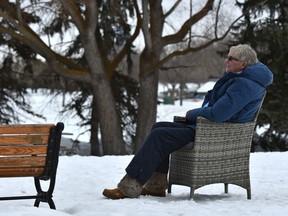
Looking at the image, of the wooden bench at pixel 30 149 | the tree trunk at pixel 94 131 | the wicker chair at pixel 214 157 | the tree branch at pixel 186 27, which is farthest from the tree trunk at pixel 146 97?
the wooden bench at pixel 30 149

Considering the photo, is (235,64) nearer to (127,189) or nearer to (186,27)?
(127,189)

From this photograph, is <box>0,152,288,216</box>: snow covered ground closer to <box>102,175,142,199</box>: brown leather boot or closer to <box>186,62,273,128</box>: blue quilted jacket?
<box>102,175,142,199</box>: brown leather boot

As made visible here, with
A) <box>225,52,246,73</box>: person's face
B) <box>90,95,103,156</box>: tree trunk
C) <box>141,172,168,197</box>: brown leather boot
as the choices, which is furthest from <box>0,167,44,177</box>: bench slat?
<box>90,95,103,156</box>: tree trunk

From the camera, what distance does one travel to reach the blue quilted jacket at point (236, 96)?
212 inches

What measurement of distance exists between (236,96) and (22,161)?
1.99m

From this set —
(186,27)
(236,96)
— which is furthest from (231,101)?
(186,27)

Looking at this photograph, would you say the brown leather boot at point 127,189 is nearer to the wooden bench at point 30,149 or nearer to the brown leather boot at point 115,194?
the brown leather boot at point 115,194

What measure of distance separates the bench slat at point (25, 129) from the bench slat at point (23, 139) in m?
0.03

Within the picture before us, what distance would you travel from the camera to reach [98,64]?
14.8 meters

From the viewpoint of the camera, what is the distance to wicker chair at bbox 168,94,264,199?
5516 millimetres

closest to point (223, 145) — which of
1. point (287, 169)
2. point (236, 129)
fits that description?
point (236, 129)

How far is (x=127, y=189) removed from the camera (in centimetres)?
542

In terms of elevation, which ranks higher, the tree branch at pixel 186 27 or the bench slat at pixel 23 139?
the tree branch at pixel 186 27

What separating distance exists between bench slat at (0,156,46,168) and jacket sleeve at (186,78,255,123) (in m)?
1.60
